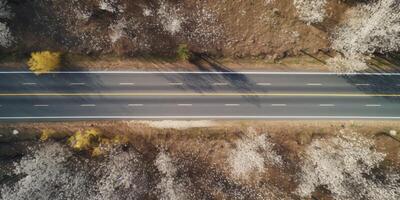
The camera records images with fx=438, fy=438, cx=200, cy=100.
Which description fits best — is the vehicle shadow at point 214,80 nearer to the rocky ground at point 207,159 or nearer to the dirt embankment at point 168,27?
the dirt embankment at point 168,27

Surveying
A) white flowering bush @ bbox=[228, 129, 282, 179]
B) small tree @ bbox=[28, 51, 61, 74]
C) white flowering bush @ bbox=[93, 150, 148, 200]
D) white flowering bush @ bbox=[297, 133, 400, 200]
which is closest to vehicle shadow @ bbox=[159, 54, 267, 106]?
white flowering bush @ bbox=[228, 129, 282, 179]

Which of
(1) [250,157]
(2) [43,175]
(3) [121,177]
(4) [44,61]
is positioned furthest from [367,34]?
(2) [43,175]

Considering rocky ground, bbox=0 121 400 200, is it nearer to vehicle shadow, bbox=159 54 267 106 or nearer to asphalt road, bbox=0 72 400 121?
asphalt road, bbox=0 72 400 121

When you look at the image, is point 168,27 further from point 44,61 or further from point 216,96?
point 44,61

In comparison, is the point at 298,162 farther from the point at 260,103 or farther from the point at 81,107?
the point at 81,107

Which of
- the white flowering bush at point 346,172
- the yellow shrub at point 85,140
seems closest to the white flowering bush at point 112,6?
the yellow shrub at point 85,140

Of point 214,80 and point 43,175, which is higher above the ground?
point 214,80
